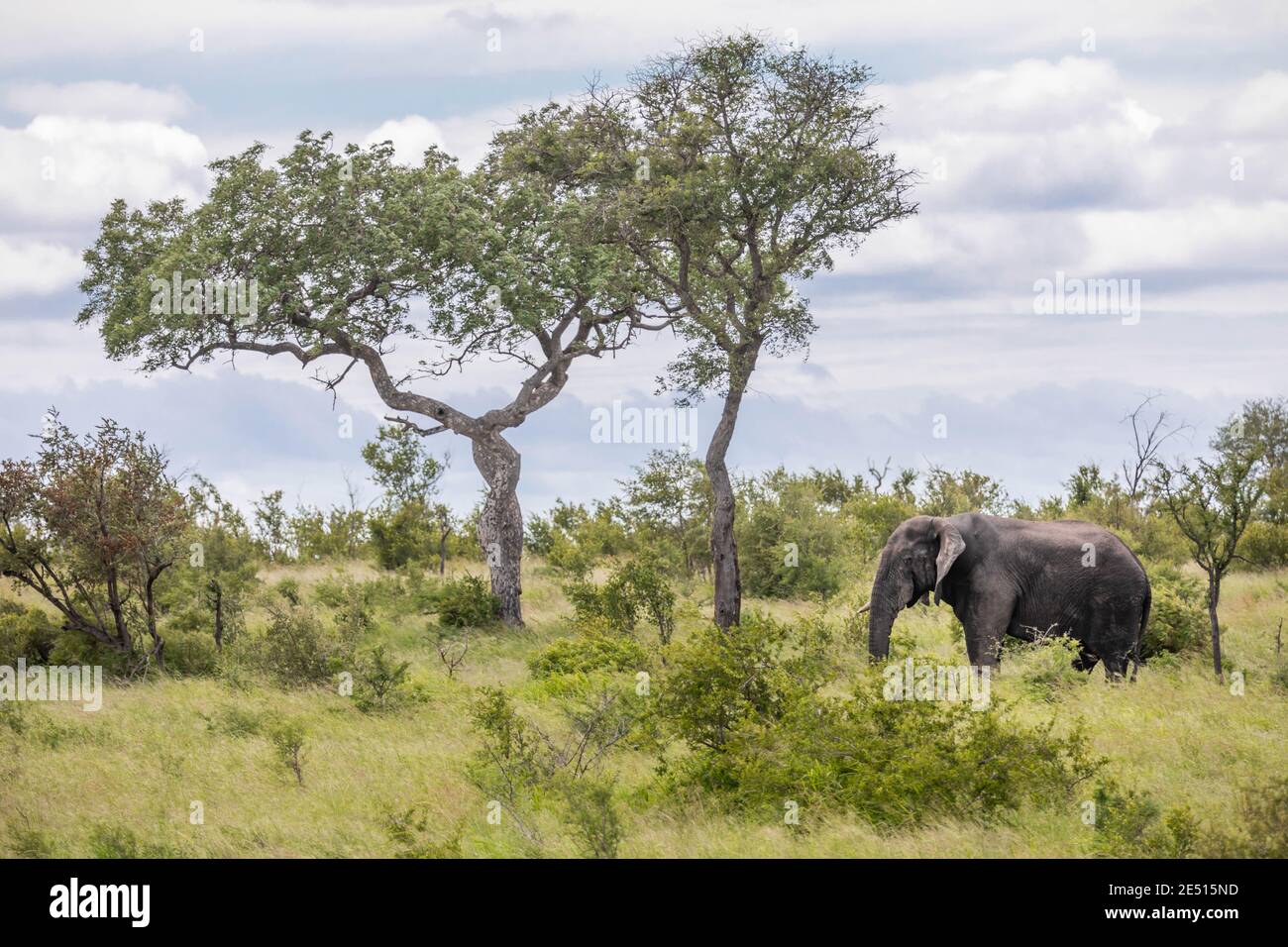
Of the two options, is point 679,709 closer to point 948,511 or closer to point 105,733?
point 105,733

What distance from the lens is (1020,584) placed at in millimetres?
18750

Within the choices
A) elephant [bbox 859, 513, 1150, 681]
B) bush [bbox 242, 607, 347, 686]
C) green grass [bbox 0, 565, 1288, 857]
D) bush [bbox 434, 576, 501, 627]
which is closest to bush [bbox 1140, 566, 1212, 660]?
green grass [bbox 0, 565, 1288, 857]

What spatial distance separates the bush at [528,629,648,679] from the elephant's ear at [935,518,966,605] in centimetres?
512

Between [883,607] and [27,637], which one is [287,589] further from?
[883,607]

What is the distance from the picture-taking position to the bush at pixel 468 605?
28.2m

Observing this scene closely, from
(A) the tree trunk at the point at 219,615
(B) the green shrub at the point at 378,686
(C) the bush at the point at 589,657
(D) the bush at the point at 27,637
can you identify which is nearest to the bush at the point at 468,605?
(A) the tree trunk at the point at 219,615

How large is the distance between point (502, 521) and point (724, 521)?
6661mm

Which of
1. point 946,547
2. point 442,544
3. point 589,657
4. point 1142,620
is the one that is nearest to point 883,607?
point 946,547

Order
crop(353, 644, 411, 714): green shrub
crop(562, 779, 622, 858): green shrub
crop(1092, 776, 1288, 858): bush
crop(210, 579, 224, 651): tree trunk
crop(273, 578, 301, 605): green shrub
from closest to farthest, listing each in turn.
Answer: crop(1092, 776, 1288, 858): bush → crop(562, 779, 622, 858): green shrub → crop(353, 644, 411, 714): green shrub → crop(210, 579, 224, 651): tree trunk → crop(273, 578, 301, 605): green shrub

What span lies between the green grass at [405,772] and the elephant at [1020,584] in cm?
53

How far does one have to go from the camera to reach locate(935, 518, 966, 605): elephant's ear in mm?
17891

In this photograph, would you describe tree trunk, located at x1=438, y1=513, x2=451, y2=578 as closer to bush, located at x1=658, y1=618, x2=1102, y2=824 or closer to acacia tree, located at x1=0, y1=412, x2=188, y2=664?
acacia tree, located at x1=0, y1=412, x2=188, y2=664

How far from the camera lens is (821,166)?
2422cm
